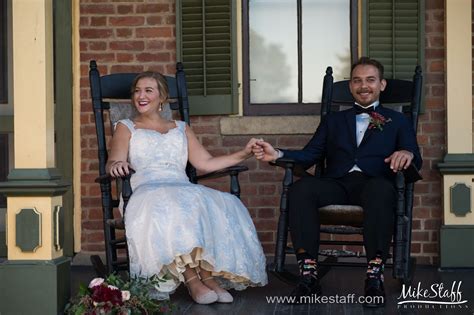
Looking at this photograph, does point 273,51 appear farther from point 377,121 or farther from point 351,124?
point 377,121

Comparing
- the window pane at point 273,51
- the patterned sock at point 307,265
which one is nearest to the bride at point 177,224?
the patterned sock at point 307,265

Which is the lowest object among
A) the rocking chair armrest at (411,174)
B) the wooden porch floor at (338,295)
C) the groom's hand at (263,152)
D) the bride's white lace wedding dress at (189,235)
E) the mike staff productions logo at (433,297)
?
the wooden porch floor at (338,295)

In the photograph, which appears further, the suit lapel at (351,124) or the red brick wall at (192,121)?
the red brick wall at (192,121)

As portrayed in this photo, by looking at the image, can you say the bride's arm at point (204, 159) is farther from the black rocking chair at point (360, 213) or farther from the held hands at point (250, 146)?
the black rocking chair at point (360, 213)

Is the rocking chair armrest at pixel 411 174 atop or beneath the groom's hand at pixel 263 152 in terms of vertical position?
beneath

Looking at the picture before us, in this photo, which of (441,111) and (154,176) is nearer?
(154,176)

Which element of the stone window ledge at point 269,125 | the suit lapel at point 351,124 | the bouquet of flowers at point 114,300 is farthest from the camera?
the stone window ledge at point 269,125

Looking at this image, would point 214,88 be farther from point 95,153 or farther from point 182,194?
point 182,194

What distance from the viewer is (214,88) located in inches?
224

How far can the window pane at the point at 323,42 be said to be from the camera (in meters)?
5.79

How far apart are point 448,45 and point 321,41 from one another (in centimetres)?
83

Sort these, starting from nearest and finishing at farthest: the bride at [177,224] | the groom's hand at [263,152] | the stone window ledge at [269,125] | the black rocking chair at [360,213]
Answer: the bride at [177,224], the black rocking chair at [360,213], the groom's hand at [263,152], the stone window ledge at [269,125]

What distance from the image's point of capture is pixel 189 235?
13.9 ft

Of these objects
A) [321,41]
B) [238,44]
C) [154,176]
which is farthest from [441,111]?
[154,176]
